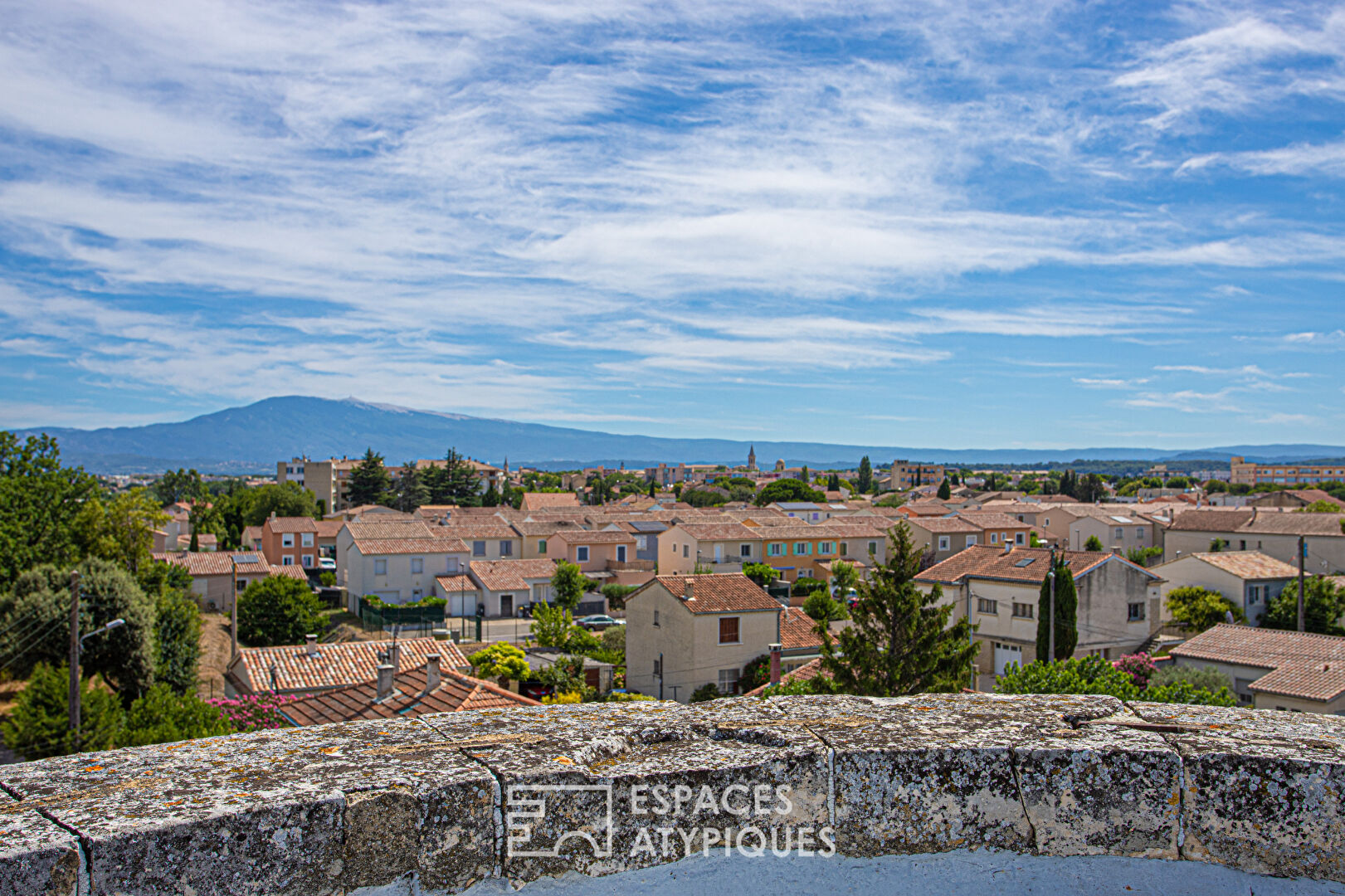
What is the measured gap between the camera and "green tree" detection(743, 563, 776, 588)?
5656cm

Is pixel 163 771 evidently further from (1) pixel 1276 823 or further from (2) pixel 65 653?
(2) pixel 65 653

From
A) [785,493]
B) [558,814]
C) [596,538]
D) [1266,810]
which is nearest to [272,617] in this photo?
[596,538]

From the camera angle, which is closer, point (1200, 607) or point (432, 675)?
point (432, 675)

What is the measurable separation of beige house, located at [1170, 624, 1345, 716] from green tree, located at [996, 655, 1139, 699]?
10.4 meters

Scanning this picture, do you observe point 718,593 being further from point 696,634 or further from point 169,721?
point 169,721

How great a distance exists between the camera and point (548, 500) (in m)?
98.8

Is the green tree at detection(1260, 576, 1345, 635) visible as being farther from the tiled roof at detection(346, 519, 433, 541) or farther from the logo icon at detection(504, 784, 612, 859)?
the logo icon at detection(504, 784, 612, 859)

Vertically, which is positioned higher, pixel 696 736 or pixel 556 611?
pixel 696 736

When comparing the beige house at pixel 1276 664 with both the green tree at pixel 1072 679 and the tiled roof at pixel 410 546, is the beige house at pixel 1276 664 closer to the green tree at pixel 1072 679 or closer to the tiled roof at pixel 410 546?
the green tree at pixel 1072 679

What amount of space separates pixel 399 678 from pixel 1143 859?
63.6ft

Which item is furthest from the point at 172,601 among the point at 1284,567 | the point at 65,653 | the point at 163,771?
the point at 1284,567

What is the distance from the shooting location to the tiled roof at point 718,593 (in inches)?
1208

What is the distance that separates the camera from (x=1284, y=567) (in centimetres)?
4575

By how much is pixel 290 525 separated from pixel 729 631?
51.5 m
